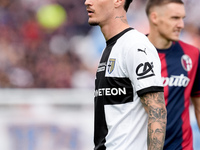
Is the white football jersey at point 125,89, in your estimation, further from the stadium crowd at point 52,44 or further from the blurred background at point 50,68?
the stadium crowd at point 52,44

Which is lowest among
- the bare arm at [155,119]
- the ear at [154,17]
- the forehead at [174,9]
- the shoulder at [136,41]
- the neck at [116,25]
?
the bare arm at [155,119]

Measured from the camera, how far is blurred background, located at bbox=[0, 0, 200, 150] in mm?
7395

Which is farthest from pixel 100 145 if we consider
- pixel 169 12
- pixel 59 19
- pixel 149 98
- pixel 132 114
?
pixel 59 19

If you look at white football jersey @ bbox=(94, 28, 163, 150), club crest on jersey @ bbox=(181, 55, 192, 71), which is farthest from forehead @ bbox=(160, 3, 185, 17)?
white football jersey @ bbox=(94, 28, 163, 150)

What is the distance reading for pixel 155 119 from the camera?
102 inches

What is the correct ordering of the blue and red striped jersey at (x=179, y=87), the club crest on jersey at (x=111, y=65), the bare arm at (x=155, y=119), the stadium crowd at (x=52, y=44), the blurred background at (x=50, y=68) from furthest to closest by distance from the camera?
the stadium crowd at (x=52, y=44), the blurred background at (x=50, y=68), the blue and red striped jersey at (x=179, y=87), the club crest on jersey at (x=111, y=65), the bare arm at (x=155, y=119)

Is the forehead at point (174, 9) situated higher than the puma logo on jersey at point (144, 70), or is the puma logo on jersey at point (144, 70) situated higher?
the forehead at point (174, 9)

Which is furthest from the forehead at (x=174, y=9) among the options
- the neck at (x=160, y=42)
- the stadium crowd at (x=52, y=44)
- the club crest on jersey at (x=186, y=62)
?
the stadium crowd at (x=52, y=44)

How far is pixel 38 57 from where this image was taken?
30.9 ft

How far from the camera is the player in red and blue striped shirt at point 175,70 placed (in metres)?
3.99

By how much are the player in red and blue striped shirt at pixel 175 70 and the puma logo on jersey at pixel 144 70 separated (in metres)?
1.44

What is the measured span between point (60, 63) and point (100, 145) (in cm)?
655

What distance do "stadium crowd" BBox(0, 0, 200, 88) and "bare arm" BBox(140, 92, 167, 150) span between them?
6262mm

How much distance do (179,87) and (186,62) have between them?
0.30m
